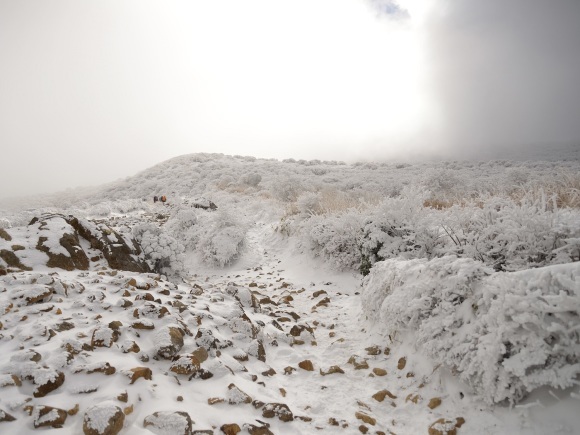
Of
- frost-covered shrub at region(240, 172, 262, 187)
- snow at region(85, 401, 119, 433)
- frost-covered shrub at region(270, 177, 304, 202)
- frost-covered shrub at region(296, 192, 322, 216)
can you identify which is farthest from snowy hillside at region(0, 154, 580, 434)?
frost-covered shrub at region(240, 172, 262, 187)

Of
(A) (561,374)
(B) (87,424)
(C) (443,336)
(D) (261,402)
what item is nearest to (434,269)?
(C) (443,336)

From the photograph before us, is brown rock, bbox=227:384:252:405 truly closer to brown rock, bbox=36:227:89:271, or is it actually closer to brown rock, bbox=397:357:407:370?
brown rock, bbox=397:357:407:370

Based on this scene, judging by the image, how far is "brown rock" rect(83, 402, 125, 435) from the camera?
7.25 ft

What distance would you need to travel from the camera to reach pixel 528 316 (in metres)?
2.54

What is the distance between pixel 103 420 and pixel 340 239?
6.68 meters

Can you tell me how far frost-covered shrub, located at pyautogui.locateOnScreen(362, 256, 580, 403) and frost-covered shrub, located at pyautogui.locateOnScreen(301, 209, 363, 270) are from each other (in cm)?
395

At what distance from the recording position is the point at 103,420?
2.26 meters

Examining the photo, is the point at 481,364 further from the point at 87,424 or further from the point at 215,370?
the point at 87,424

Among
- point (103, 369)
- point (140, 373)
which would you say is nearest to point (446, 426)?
point (140, 373)

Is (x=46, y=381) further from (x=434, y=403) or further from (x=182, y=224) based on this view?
(x=182, y=224)

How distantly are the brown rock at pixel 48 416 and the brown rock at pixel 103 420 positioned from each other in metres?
0.16

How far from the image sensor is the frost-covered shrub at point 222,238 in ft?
34.3

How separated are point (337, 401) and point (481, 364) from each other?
1.57 meters

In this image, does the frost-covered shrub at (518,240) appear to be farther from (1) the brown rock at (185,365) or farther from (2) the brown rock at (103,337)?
(2) the brown rock at (103,337)
